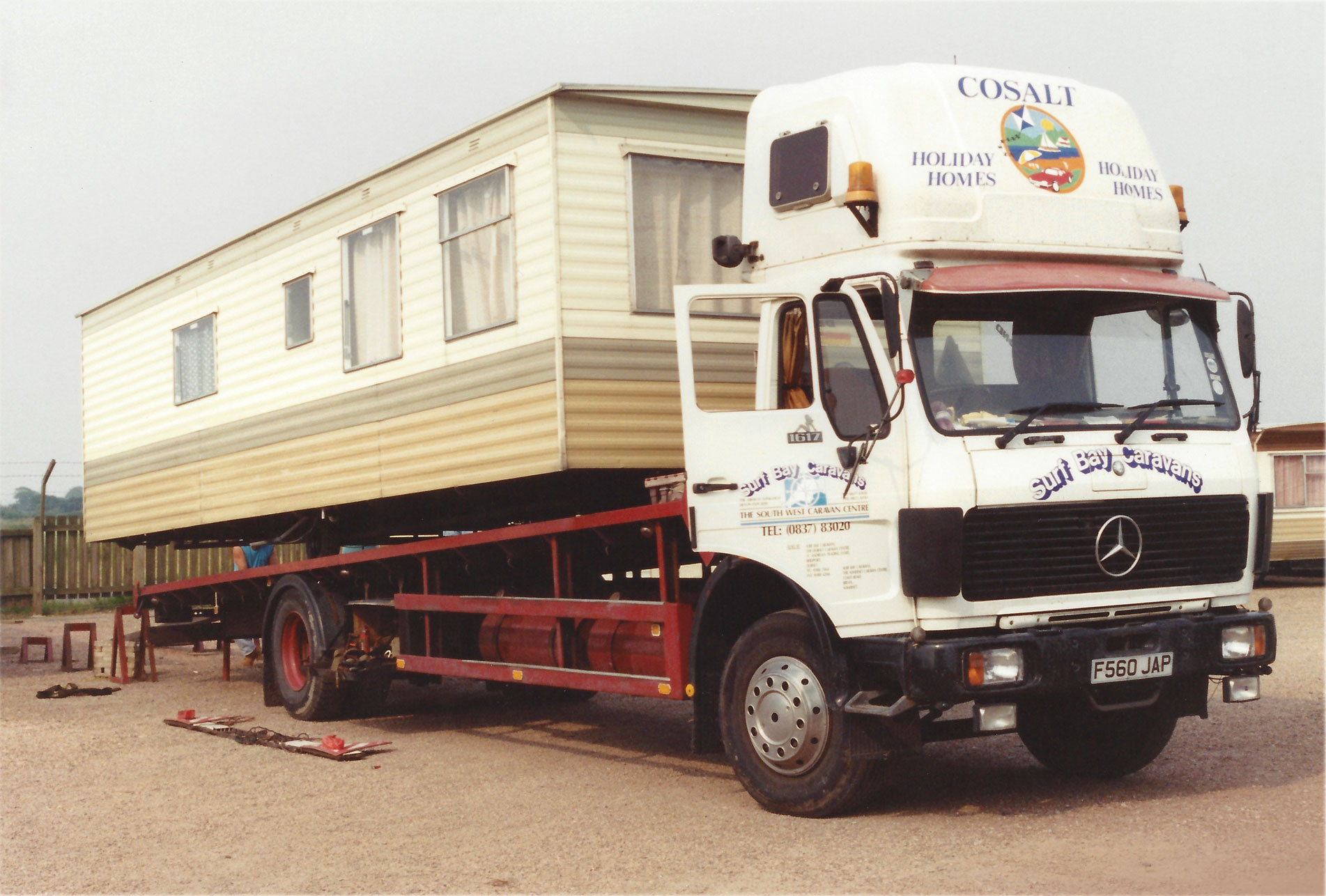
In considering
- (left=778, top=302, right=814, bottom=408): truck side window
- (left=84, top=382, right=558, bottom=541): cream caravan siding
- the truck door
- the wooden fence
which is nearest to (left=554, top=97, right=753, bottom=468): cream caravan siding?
(left=84, top=382, right=558, bottom=541): cream caravan siding

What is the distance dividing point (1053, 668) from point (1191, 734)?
3.19 meters

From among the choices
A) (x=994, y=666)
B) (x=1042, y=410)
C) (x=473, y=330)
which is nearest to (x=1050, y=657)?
(x=994, y=666)

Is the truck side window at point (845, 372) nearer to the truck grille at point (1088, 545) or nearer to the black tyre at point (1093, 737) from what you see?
the truck grille at point (1088, 545)

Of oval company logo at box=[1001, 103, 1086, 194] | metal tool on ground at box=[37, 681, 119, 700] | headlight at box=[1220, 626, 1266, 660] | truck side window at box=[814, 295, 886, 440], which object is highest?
oval company logo at box=[1001, 103, 1086, 194]

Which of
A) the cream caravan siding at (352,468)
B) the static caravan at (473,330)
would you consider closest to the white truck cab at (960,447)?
the static caravan at (473,330)

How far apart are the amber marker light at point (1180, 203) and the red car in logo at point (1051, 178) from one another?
80 cm

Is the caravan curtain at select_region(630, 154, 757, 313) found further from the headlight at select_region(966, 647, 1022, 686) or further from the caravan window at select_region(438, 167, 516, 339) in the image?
the headlight at select_region(966, 647, 1022, 686)

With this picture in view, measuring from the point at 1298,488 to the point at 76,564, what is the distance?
69.3 ft

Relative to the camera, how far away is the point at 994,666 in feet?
21.1

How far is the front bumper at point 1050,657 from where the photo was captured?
6379 millimetres

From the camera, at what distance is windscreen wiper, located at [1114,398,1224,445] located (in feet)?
22.1

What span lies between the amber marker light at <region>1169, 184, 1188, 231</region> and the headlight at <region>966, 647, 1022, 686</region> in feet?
8.85

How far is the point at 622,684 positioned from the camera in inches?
321

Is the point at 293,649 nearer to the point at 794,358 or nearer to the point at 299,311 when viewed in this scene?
the point at 299,311
